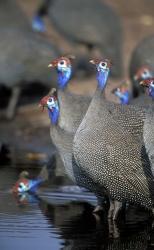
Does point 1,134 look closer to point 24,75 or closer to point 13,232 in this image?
point 24,75

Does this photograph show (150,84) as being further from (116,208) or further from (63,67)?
(63,67)

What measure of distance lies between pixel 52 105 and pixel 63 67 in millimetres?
467

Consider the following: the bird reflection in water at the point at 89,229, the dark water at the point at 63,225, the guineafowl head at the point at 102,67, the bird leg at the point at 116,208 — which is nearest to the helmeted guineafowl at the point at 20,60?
the dark water at the point at 63,225

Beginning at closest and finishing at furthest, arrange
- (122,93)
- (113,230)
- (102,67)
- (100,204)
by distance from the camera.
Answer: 1. (113,230)
2. (102,67)
3. (100,204)
4. (122,93)

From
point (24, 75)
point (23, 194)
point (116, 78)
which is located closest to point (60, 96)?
point (23, 194)

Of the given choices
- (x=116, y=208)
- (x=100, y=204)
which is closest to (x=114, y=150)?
(x=116, y=208)

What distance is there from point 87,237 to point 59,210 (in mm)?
1053

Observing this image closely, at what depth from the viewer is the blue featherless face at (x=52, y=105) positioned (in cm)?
827

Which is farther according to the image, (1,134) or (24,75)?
(24,75)

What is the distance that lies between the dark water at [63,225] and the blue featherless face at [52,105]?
741 mm

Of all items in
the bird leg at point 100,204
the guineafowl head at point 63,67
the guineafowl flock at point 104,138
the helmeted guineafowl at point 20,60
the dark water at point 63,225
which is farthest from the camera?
the helmeted guineafowl at point 20,60

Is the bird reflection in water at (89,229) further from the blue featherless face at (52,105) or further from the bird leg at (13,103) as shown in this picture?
the bird leg at (13,103)

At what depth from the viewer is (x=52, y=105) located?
328 inches

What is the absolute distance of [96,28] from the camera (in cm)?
1516
